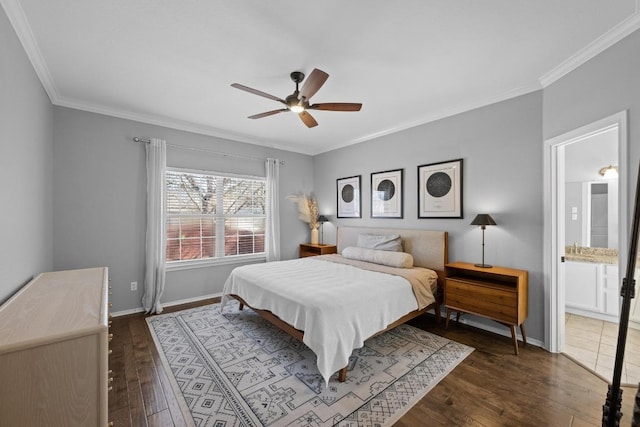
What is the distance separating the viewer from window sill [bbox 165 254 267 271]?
4016 millimetres

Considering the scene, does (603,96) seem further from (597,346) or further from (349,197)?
(349,197)

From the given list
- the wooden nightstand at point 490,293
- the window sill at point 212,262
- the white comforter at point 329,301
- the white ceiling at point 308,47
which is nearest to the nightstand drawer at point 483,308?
the wooden nightstand at point 490,293

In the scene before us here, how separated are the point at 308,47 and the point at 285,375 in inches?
108

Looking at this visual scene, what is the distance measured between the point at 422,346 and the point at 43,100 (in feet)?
15.3

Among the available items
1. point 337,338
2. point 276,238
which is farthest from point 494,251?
point 276,238

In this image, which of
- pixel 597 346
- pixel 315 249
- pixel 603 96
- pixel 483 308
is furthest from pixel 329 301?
pixel 315 249

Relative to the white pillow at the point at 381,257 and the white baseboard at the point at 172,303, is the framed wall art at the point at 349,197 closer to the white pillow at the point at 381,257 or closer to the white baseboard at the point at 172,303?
the white pillow at the point at 381,257

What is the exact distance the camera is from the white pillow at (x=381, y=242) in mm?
3854

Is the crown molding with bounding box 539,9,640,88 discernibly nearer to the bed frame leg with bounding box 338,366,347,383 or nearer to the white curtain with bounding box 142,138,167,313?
the bed frame leg with bounding box 338,366,347,383

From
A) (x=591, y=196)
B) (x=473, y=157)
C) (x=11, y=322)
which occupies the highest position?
(x=473, y=157)

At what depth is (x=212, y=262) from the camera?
439 centimetres

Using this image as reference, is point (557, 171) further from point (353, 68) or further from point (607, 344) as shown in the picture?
point (353, 68)

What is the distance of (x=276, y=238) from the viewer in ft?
16.5

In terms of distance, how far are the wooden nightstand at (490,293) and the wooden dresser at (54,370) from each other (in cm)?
311
